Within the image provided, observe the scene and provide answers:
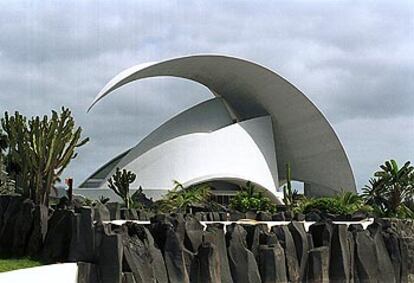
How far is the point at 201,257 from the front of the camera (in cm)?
1161

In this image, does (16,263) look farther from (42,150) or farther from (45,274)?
(42,150)

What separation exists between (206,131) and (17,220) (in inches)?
1309

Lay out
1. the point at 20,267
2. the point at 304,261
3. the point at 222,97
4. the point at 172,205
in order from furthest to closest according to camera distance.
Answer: the point at 222,97 < the point at 172,205 < the point at 304,261 < the point at 20,267

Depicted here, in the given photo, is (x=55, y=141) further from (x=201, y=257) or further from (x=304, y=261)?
(x=304, y=261)

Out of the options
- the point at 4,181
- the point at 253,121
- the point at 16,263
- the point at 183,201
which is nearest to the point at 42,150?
the point at 16,263

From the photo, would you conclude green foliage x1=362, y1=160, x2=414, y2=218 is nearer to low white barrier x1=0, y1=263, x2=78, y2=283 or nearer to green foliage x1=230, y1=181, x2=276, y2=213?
green foliage x1=230, y1=181, x2=276, y2=213

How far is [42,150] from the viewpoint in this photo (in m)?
14.5

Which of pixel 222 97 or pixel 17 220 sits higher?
pixel 222 97

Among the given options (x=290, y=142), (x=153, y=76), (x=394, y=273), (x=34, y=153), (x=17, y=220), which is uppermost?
(x=153, y=76)

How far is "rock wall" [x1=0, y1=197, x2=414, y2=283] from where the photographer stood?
10414 millimetres

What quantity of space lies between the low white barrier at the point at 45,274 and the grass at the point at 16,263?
0.91 meters

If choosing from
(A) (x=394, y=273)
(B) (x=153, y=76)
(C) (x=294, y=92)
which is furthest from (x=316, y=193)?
(A) (x=394, y=273)

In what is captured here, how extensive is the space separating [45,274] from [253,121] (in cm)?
3874

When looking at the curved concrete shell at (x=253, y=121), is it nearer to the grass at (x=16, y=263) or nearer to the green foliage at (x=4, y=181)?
the green foliage at (x=4, y=181)
